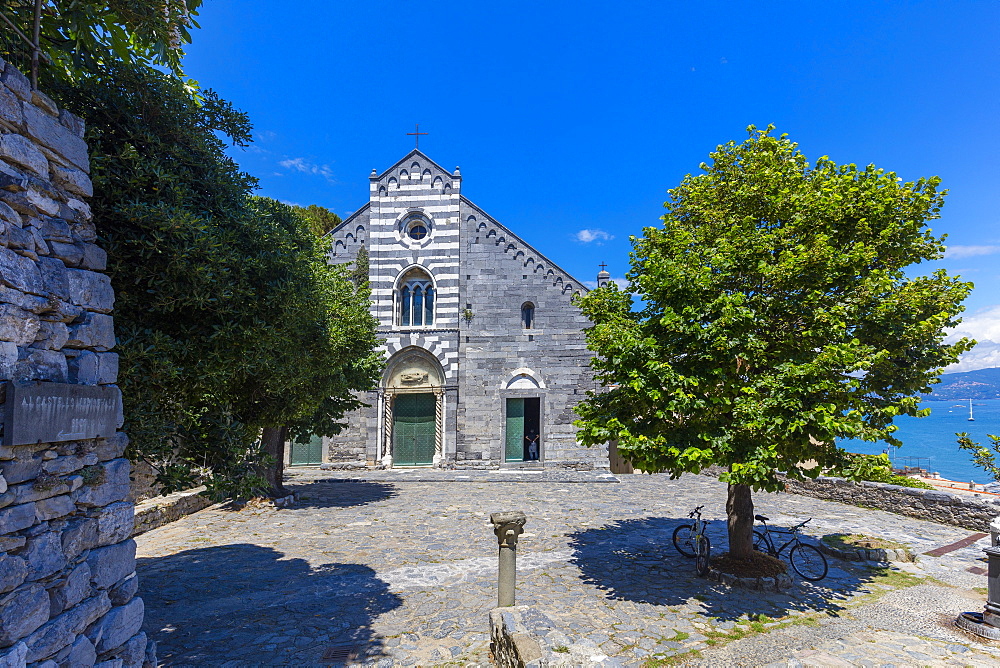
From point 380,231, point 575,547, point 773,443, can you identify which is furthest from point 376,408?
point 773,443

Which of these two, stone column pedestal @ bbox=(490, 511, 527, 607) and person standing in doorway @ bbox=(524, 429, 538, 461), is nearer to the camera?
stone column pedestal @ bbox=(490, 511, 527, 607)

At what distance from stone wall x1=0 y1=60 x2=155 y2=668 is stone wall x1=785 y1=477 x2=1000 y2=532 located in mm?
13010

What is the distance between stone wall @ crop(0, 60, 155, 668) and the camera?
3.51 meters

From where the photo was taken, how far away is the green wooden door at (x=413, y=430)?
2289cm

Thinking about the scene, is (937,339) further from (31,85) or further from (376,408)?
(376,408)

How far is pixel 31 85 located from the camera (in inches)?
150

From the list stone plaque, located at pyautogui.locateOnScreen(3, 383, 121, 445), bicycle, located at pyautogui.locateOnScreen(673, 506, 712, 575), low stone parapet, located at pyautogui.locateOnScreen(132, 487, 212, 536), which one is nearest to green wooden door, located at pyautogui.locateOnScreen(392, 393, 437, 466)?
low stone parapet, located at pyautogui.locateOnScreen(132, 487, 212, 536)

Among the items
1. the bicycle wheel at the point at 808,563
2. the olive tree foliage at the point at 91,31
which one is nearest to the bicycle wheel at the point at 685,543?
the bicycle wheel at the point at 808,563

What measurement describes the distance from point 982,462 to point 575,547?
7123 millimetres

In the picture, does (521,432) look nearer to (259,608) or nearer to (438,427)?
Answer: (438,427)

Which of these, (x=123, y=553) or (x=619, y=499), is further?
(x=619, y=499)

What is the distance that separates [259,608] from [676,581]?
22.8 ft

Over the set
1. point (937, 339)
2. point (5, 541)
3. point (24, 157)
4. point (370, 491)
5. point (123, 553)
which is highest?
point (24, 157)

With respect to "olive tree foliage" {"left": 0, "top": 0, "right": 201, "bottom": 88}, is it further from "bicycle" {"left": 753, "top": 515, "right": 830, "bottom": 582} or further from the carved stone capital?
"bicycle" {"left": 753, "top": 515, "right": 830, "bottom": 582}
